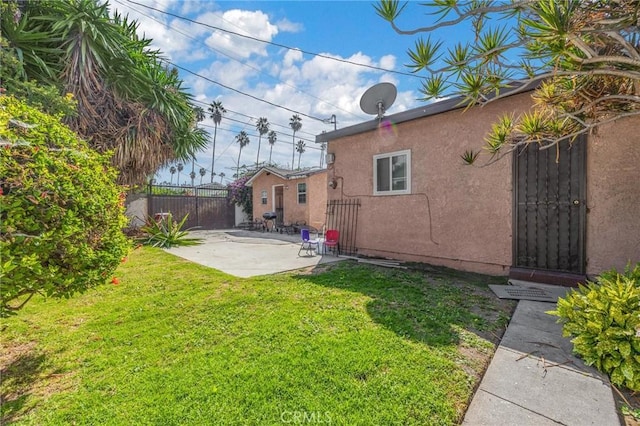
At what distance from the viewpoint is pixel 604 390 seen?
2.33 metres

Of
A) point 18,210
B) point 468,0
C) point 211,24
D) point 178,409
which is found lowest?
point 178,409

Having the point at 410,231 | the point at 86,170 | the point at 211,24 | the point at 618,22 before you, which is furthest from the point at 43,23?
the point at 618,22

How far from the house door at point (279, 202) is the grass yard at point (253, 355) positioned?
12494 millimetres

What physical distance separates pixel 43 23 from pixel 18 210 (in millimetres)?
9090

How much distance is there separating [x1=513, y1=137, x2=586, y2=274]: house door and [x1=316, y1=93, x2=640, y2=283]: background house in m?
0.02

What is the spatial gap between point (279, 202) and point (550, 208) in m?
14.7

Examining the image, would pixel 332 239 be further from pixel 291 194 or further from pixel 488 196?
pixel 291 194

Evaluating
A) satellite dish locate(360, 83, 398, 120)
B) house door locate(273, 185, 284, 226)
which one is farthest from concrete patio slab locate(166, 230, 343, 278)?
house door locate(273, 185, 284, 226)

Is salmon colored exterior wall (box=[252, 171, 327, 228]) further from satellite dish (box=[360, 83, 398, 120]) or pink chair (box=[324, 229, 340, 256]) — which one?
satellite dish (box=[360, 83, 398, 120])

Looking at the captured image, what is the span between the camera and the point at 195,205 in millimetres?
18219

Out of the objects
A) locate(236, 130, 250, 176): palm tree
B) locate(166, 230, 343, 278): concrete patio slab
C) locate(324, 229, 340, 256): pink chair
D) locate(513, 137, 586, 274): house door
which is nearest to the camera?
locate(513, 137, 586, 274): house door

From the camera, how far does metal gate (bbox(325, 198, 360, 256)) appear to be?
341 inches

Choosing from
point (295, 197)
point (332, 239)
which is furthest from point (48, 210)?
point (295, 197)

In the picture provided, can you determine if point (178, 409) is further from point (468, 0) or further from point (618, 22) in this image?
point (618, 22)
